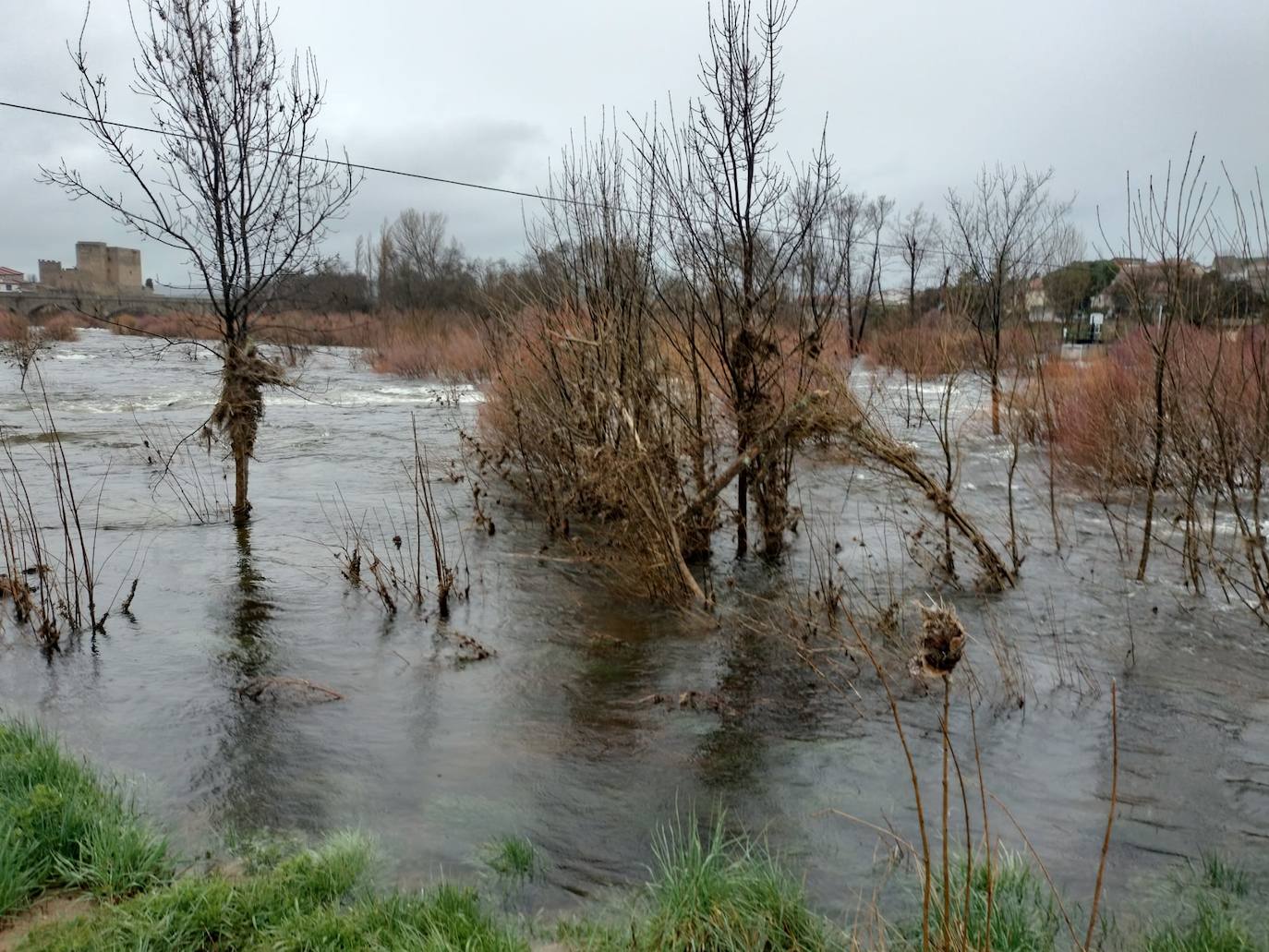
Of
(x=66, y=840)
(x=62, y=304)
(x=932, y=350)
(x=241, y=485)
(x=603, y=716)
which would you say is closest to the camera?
(x=66, y=840)

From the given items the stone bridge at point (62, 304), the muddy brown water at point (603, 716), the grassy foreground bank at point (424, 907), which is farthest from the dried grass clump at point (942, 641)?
the stone bridge at point (62, 304)

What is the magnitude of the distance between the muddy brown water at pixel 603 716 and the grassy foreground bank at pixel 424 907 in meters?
0.33

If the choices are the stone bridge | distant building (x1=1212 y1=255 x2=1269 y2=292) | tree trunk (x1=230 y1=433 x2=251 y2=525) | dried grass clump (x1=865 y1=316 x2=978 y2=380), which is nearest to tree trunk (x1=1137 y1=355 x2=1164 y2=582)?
distant building (x1=1212 y1=255 x2=1269 y2=292)

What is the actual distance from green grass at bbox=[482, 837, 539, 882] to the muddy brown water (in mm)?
77

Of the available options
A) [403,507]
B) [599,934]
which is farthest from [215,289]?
[599,934]

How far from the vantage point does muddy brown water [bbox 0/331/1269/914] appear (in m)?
4.77

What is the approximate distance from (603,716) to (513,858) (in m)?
1.85

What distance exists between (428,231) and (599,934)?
5225 centimetres

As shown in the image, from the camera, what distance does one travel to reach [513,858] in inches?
173

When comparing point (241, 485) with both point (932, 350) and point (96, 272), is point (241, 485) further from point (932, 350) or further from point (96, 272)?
point (96, 272)

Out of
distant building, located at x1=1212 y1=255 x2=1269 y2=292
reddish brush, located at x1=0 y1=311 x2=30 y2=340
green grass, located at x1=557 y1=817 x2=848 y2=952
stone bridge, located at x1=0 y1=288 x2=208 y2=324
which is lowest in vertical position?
green grass, located at x1=557 y1=817 x2=848 y2=952

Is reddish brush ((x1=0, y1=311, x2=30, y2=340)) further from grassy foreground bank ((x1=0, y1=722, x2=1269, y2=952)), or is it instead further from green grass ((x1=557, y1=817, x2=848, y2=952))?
green grass ((x1=557, y1=817, x2=848, y2=952))

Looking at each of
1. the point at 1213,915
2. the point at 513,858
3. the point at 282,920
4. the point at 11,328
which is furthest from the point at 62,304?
the point at 1213,915

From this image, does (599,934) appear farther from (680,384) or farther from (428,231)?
(428,231)
